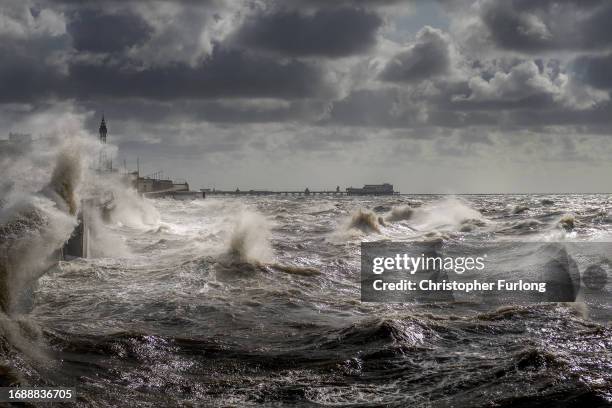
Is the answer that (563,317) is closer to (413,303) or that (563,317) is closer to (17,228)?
(413,303)

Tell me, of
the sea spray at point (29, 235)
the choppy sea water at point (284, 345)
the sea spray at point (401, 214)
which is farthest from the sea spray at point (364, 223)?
the sea spray at point (29, 235)

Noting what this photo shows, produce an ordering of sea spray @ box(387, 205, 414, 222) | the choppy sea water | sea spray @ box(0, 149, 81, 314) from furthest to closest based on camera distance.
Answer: sea spray @ box(387, 205, 414, 222) → sea spray @ box(0, 149, 81, 314) → the choppy sea water

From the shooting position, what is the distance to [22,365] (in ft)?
22.7

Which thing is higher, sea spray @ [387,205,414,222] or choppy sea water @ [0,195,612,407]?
sea spray @ [387,205,414,222]

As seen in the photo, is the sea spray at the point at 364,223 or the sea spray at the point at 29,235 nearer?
the sea spray at the point at 29,235
